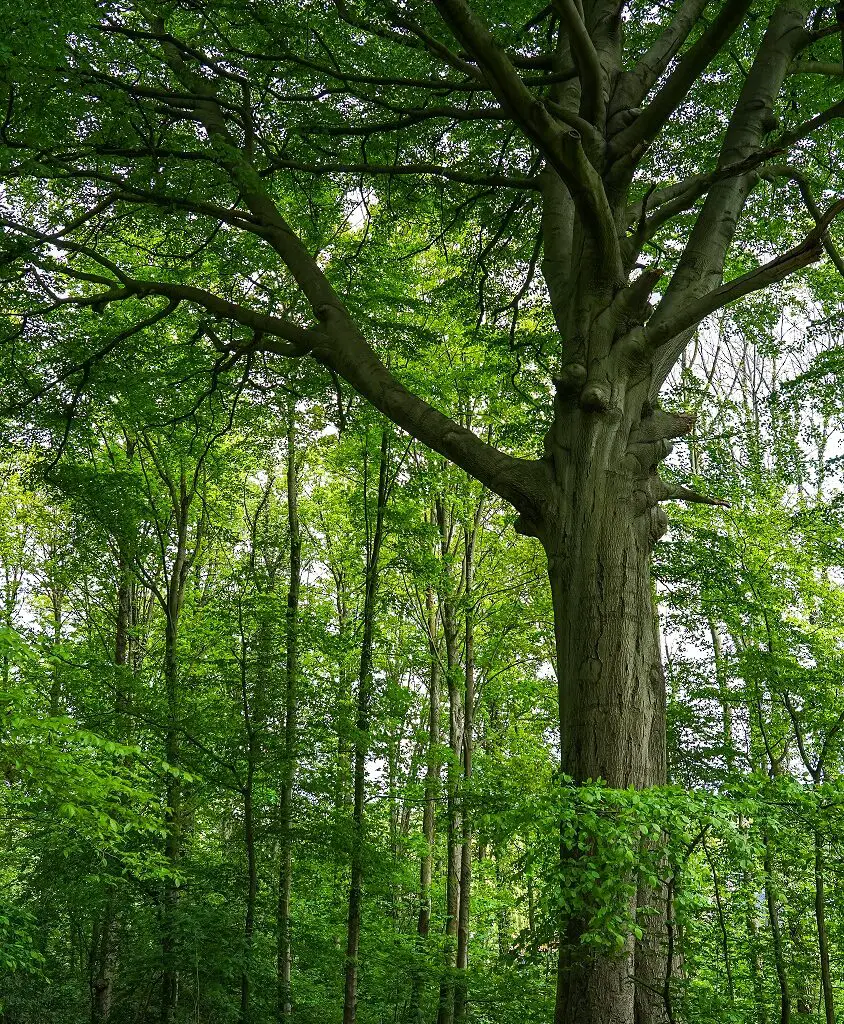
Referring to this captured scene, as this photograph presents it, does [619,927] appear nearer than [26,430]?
Yes

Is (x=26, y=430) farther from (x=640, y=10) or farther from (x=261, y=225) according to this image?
(x=640, y=10)

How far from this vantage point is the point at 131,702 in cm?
969

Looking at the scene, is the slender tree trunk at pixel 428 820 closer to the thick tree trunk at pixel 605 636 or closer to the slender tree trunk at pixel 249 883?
the slender tree trunk at pixel 249 883

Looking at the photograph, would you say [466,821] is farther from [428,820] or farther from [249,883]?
[428,820]

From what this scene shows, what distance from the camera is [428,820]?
42.3 ft

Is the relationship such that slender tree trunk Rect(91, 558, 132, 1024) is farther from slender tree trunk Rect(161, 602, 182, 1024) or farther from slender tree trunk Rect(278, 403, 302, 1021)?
slender tree trunk Rect(278, 403, 302, 1021)

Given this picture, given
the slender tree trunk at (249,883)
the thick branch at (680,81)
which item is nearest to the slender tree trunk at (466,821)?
the slender tree trunk at (249,883)

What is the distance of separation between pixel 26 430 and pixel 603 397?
592 centimetres

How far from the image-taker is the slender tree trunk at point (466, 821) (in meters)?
9.21

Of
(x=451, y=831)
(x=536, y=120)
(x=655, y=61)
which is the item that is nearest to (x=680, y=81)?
(x=536, y=120)

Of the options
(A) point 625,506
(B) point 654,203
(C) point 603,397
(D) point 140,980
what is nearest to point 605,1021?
(A) point 625,506

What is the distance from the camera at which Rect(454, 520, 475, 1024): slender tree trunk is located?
9.21 m

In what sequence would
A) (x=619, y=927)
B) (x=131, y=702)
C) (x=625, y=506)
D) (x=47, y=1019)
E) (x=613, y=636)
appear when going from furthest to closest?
(x=47, y=1019) < (x=131, y=702) < (x=625, y=506) < (x=613, y=636) < (x=619, y=927)

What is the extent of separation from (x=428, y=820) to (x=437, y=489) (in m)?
5.19
